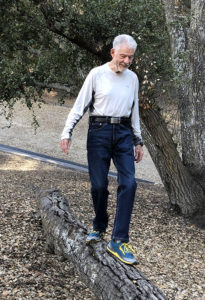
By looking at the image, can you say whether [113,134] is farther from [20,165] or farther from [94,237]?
[20,165]

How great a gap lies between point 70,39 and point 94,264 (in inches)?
149

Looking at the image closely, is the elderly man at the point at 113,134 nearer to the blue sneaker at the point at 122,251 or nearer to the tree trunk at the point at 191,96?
the blue sneaker at the point at 122,251

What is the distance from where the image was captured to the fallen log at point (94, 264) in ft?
12.9

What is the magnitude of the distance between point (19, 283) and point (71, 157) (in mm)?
13237

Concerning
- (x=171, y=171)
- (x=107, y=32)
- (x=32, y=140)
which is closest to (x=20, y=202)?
(x=171, y=171)

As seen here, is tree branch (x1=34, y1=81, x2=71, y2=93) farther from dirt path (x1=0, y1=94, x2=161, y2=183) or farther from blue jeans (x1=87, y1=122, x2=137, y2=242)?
dirt path (x1=0, y1=94, x2=161, y2=183)

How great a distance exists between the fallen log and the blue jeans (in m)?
0.30

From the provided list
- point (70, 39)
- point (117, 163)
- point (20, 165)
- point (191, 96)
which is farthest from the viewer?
point (20, 165)

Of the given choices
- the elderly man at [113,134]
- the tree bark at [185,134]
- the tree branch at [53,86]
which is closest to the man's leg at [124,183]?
the elderly man at [113,134]

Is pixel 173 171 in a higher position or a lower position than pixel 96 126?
lower

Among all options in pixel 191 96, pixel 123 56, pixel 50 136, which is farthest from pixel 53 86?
pixel 50 136

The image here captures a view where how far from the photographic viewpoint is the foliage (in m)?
6.71

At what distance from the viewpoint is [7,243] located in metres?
6.05

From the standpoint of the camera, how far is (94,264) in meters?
4.39
